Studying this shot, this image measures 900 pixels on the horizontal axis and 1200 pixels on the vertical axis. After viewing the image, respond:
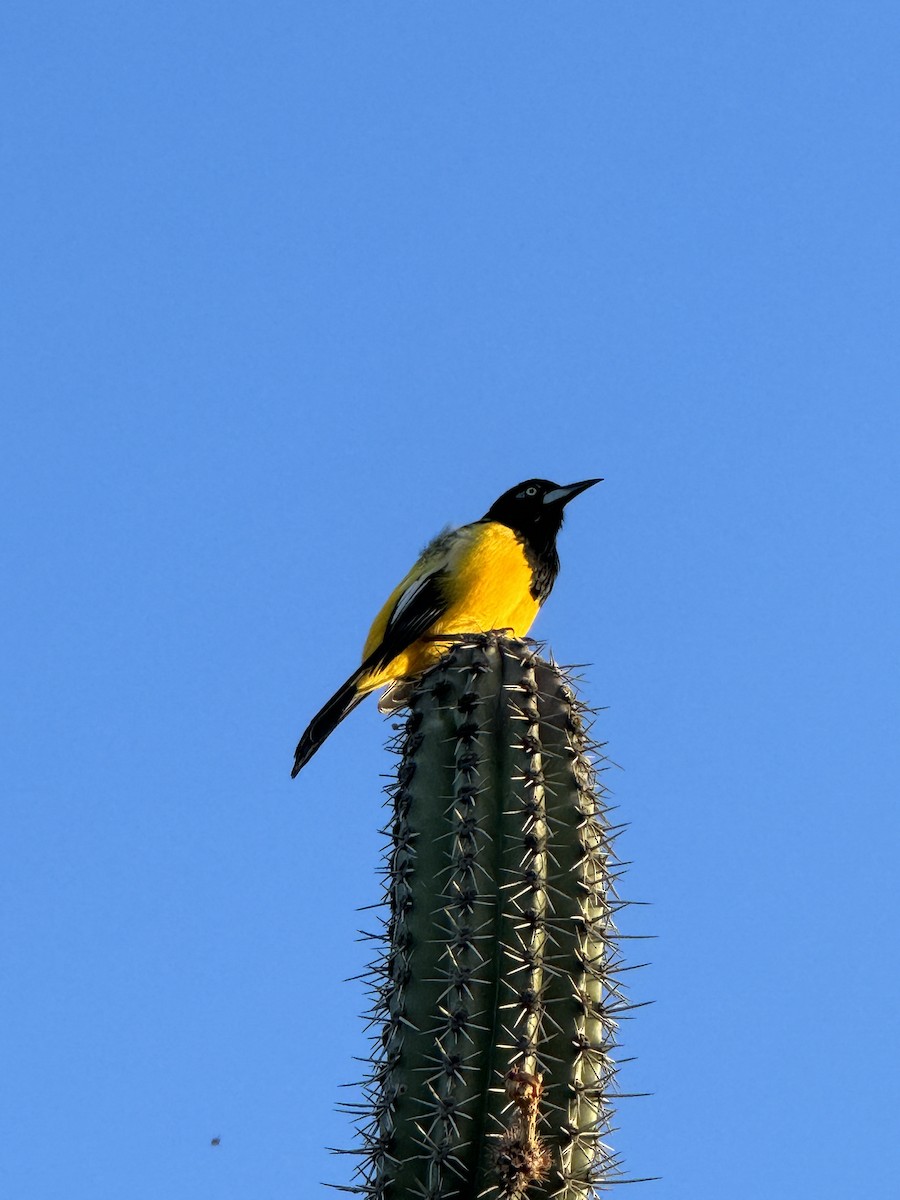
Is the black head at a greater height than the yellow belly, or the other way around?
the black head

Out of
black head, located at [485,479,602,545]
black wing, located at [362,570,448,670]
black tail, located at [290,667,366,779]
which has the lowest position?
black tail, located at [290,667,366,779]

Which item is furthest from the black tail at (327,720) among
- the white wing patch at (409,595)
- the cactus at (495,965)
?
the cactus at (495,965)

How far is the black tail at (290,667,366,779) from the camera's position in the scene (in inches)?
297

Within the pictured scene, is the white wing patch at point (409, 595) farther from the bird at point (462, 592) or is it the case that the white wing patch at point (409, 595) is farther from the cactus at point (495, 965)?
the cactus at point (495, 965)

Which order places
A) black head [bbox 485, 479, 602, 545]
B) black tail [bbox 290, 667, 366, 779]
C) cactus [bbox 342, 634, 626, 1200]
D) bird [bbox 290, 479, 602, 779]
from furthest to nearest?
black head [bbox 485, 479, 602, 545] → bird [bbox 290, 479, 602, 779] → black tail [bbox 290, 667, 366, 779] → cactus [bbox 342, 634, 626, 1200]

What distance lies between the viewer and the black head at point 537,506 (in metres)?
9.17

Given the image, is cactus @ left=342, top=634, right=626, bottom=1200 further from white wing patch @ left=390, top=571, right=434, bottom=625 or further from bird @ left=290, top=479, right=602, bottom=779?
white wing patch @ left=390, top=571, right=434, bottom=625

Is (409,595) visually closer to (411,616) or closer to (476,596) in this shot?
(411,616)

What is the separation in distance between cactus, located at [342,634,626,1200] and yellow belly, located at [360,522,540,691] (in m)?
2.77

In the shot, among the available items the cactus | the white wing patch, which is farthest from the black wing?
the cactus

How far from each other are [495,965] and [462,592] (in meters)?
3.79

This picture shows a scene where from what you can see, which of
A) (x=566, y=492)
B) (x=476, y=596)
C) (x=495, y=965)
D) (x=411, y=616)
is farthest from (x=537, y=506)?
(x=495, y=965)

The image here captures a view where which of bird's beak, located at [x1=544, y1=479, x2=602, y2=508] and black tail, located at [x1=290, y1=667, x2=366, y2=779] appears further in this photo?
bird's beak, located at [x1=544, y1=479, x2=602, y2=508]

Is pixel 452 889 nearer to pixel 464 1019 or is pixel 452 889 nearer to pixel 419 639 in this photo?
pixel 464 1019
